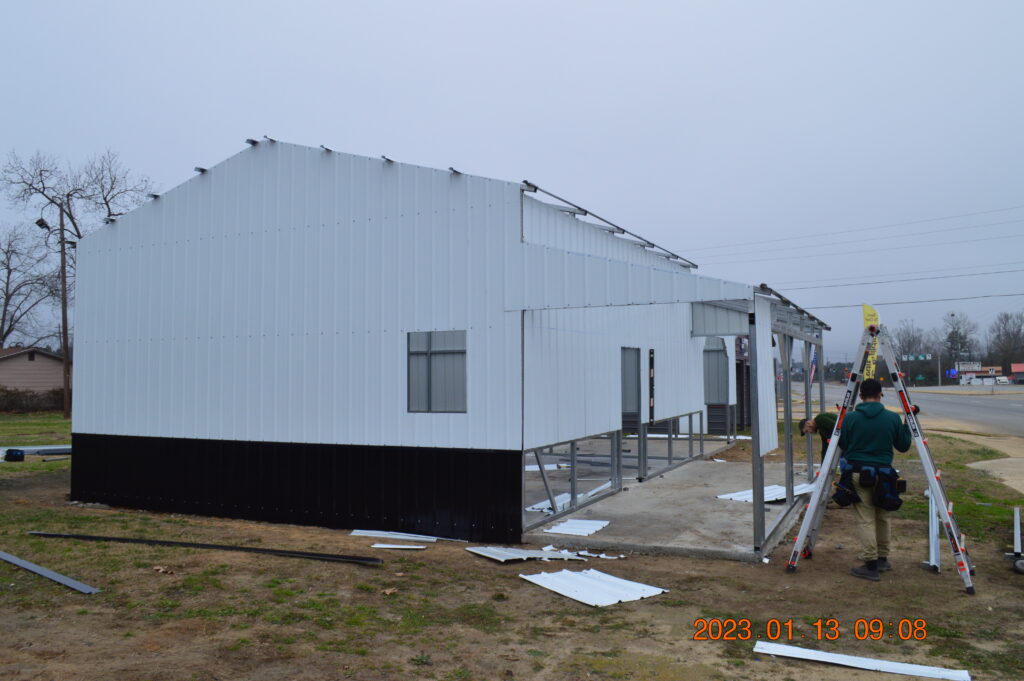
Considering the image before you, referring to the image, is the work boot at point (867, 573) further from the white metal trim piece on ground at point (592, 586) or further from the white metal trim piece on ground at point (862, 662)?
the white metal trim piece on ground at point (862, 662)

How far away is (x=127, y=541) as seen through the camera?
8.37 metres

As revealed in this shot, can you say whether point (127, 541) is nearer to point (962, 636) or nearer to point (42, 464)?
point (962, 636)

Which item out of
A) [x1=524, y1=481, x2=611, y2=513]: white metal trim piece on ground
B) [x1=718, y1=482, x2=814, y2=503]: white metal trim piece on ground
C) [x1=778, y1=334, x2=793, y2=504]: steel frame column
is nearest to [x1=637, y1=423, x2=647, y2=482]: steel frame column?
[x1=524, y1=481, x2=611, y2=513]: white metal trim piece on ground

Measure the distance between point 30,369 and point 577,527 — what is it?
137 feet

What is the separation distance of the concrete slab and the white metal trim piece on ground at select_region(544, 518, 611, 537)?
0.31 feet

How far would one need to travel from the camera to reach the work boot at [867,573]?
21.4ft

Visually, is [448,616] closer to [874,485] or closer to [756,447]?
[756,447]

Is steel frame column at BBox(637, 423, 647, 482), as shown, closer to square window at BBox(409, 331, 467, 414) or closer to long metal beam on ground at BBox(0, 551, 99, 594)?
square window at BBox(409, 331, 467, 414)

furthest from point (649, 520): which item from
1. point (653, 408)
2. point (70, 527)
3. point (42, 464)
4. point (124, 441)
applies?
point (42, 464)

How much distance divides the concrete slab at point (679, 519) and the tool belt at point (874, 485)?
114cm

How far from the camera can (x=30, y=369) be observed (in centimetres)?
3994

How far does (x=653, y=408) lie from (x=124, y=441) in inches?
345

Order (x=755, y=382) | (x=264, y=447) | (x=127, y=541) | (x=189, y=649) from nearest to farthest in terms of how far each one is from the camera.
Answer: (x=189, y=649)
(x=755, y=382)
(x=127, y=541)
(x=264, y=447)
